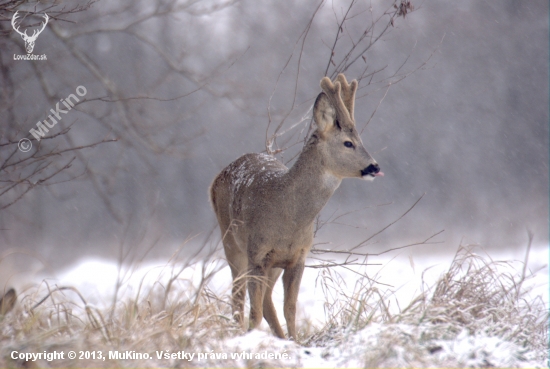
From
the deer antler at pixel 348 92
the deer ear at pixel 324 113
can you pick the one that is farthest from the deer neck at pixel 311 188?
the deer antler at pixel 348 92

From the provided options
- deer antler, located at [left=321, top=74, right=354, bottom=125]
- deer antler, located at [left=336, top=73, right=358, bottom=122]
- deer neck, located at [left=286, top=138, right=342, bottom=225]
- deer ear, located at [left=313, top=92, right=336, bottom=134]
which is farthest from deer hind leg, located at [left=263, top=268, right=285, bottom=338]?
deer antler, located at [left=336, top=73, right=358, bottom=122]

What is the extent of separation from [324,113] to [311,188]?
1.98 ft

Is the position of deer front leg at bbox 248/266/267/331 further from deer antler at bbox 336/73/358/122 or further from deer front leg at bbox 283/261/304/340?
deer antler at bbox 336/73/358/122

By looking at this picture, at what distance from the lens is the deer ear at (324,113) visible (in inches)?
194

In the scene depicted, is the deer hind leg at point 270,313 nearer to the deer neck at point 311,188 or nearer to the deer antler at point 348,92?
the deer neck at point 311,188

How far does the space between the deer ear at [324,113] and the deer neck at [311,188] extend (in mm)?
172

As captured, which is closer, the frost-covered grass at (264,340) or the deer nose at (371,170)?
the frost-covered grass at (264,340)

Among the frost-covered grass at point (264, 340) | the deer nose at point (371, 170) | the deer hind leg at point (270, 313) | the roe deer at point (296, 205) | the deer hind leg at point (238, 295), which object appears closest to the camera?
the frost-covered grass at point (264, 340)

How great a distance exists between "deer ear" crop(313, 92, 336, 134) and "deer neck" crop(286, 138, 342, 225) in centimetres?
17

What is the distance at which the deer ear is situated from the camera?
16.2 feet

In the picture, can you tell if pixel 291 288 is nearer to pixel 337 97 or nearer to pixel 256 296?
pixel 256 296

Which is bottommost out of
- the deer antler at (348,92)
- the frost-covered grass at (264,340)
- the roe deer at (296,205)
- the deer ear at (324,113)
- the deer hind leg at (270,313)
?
the frost-covered grass at (264,340)

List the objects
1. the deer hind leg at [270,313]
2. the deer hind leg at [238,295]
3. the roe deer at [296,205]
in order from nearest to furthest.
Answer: the deer hind leg at [238,295], the roe deer at [296,205], the deer hind leg at [270,313]

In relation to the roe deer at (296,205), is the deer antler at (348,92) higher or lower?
higher
